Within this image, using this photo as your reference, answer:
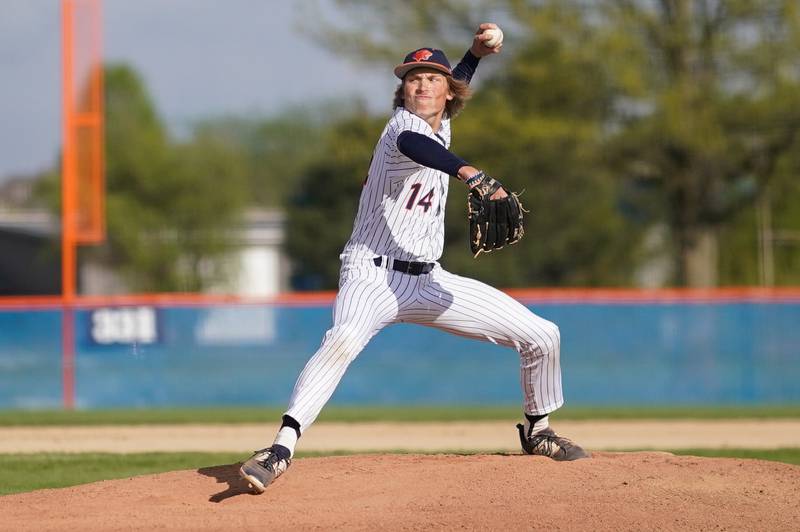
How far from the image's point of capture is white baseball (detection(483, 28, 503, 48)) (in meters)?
A: 5.48

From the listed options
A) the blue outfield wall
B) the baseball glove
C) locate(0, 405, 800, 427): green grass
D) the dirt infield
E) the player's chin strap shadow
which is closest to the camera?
the baseball glove

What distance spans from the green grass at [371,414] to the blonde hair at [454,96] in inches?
229

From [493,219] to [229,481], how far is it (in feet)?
5.05

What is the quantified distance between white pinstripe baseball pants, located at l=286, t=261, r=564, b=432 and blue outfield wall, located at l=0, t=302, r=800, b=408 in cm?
763

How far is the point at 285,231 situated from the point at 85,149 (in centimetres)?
1936

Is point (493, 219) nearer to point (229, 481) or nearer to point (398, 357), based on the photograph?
point (229, 481)

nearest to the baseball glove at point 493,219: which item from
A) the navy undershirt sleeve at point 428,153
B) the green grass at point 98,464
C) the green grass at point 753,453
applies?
the navy undershirt sleeve at point 428,153

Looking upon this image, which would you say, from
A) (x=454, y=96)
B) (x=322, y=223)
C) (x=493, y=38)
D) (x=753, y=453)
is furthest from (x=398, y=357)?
(x=322, y=223)

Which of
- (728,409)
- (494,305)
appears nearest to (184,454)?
(494,305)

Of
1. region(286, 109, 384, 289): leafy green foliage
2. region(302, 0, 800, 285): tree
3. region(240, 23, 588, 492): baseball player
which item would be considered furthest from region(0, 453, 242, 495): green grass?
region(286, 109, 384, 289): leafy green foliage

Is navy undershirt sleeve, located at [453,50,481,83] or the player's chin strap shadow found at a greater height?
navy undershirt sleeve, located at [453,50,481,83]

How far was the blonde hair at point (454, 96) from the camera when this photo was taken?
5137 millimetres

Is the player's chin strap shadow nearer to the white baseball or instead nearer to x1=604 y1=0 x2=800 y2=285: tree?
the white baseball

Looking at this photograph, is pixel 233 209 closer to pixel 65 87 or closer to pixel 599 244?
pixel 599 244
